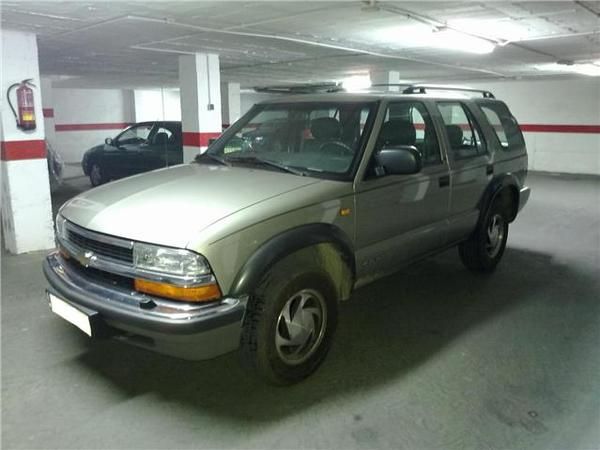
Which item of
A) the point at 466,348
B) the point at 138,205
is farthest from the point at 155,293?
the point at 466,348

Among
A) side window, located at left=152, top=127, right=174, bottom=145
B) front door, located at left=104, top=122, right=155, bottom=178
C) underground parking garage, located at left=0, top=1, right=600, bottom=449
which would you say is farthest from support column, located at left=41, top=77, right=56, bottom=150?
underground parking garage, located at left=0, top=1, right=600, bottom=449

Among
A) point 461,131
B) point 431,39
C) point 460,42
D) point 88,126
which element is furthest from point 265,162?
point 88,126

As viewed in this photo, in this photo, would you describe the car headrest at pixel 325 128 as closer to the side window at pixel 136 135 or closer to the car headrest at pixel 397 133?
the car headrest at pixel 397 133

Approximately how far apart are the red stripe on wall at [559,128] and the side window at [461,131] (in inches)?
407

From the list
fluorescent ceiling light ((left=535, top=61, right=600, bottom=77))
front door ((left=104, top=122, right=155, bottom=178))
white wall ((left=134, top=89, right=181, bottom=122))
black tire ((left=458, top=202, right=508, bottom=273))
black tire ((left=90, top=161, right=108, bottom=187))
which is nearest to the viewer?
black tire ((left=458, top=202, right=508, bottom=273))

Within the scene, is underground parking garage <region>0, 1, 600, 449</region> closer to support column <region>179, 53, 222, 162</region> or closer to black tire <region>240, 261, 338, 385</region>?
black tire <region>240, 261, 338, 385</region>

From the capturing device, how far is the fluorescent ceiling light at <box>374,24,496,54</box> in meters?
5.62

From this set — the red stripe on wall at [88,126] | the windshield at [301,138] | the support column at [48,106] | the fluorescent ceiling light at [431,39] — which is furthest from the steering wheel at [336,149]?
the red stripe on wall at [88,126]

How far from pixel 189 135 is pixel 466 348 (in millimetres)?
5850

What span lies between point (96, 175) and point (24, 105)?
17.7ft

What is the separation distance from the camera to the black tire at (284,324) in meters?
2.71

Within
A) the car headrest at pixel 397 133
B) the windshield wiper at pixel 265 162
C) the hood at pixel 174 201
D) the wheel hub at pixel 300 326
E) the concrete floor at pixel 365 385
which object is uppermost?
the car headrest at pixel 397 133

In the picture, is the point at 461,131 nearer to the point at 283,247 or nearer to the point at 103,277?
the point at 283,247

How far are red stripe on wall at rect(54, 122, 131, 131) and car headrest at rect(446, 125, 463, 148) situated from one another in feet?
52.2
